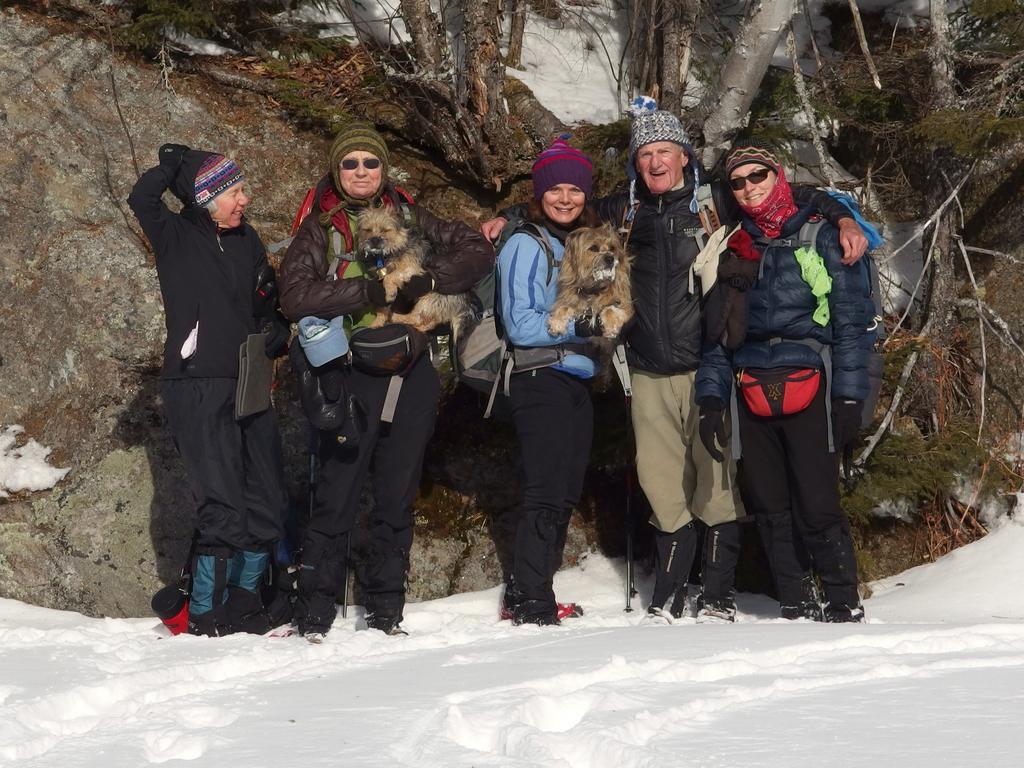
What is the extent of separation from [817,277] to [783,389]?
60 cm

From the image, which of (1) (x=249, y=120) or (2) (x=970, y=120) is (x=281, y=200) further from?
(2) (x=970, y=120)

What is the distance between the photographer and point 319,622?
17.7 ft

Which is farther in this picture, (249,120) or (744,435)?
(249,120)

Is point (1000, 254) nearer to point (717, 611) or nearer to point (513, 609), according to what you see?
point (717, 611)

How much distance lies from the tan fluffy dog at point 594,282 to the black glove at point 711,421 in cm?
62

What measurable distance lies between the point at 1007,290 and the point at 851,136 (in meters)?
1.90

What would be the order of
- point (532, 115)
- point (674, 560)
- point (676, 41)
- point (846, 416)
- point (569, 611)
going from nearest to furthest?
1. point (846, 416)
2. point (674, 560)
3. point (569, 611)
4. point (676, 41)
5. point (532, 115)

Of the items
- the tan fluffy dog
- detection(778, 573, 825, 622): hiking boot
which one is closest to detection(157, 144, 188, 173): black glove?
the tan fluffy dog

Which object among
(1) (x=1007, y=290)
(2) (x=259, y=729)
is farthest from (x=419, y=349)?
(1) (x=1007, y=290)

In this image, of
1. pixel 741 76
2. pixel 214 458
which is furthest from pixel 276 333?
pixel 741 76

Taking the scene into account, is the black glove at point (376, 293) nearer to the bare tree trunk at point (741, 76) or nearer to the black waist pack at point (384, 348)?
the black waist pack at point (384, 348)

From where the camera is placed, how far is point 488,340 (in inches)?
225

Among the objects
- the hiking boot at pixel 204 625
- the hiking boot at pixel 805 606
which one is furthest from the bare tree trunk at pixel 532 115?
the hiking boot at pixel 204 625

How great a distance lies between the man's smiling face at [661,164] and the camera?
560cm
